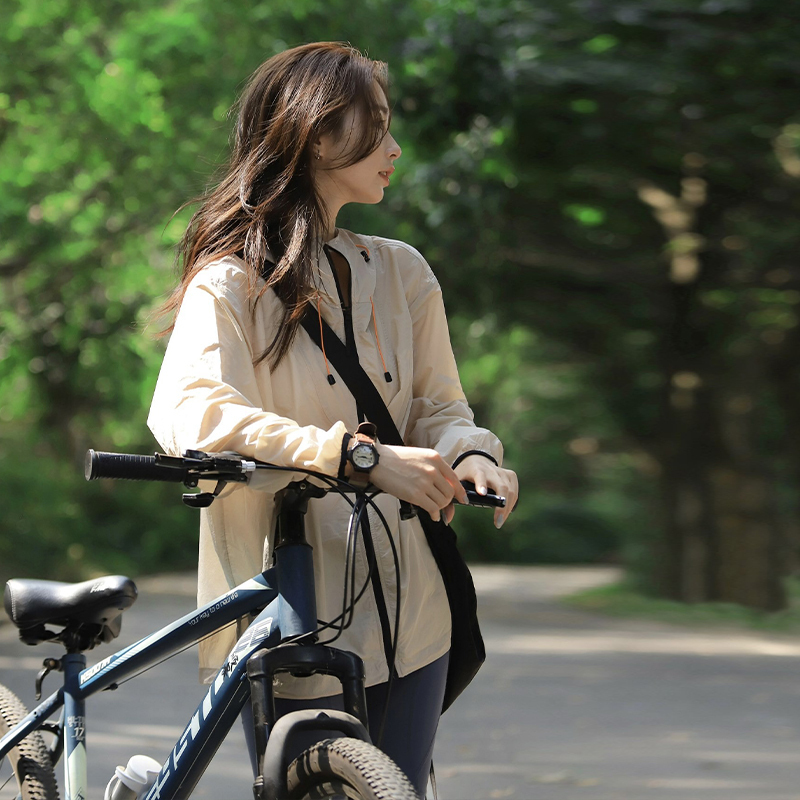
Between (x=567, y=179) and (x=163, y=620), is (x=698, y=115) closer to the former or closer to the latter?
(x=567, y=179)

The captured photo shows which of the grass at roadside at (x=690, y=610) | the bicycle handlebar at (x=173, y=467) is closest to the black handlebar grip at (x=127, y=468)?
the bicycle handlebar at (x=173, y=467)

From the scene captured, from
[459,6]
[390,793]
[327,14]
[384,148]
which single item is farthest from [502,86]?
[390,793]

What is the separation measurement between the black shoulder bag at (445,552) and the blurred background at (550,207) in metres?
6.53

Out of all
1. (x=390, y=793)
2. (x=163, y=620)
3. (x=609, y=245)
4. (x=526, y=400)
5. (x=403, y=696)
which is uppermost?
(x=390, y=793)

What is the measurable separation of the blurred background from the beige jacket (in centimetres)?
645

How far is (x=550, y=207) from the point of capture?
426 inches

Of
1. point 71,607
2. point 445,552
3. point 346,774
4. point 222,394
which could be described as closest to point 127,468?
point 222,394

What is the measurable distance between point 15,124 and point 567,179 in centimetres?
515

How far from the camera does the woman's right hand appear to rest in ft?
6.10

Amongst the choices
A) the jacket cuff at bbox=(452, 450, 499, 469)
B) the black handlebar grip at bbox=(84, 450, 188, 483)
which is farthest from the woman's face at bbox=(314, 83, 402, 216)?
the black handlebar grip at bbox=(84, 450, 188, 483)

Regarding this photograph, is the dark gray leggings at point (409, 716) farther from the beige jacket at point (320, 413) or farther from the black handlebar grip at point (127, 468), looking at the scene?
the black handlebar grip at point (127, 468)

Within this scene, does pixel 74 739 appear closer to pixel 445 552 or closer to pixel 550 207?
pixel 445 552

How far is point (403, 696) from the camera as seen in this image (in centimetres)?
222

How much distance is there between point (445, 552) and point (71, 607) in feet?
2.71
